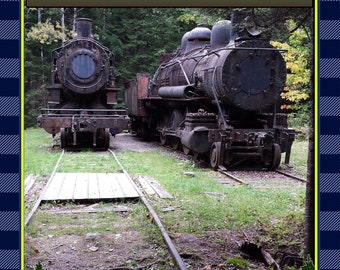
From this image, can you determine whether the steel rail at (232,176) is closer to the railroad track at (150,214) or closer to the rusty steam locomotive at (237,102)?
the rusty steam locomotive at (237,102)

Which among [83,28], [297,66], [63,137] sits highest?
[83,28]

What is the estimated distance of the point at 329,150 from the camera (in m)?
2.87

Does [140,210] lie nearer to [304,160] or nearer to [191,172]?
[191,172]

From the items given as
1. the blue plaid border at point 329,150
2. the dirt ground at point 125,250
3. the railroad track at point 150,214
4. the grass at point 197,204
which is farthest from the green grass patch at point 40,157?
the blue plaid border at point 329,150

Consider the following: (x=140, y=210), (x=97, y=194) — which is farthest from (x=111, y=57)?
(x=140, y=210)

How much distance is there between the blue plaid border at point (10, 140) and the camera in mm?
2736

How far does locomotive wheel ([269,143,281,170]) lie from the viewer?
8.77 m

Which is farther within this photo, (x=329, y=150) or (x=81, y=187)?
(x=81, y=187)

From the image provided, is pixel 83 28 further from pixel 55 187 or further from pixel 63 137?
pixel 55 187

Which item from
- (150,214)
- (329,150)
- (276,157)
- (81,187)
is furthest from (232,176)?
(329,150)

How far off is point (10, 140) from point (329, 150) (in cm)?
200

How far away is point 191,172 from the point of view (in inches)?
324

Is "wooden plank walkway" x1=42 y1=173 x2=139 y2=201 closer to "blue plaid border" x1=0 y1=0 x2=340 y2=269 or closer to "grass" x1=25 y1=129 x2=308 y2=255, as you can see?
"grass" x1=25 y1=129 x2=308 y2=255

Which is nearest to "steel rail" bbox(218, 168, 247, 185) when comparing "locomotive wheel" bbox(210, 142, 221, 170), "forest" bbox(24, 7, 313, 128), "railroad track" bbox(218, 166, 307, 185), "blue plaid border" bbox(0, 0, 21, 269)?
"railroad track" bbox(218, 166, 307, 185)
